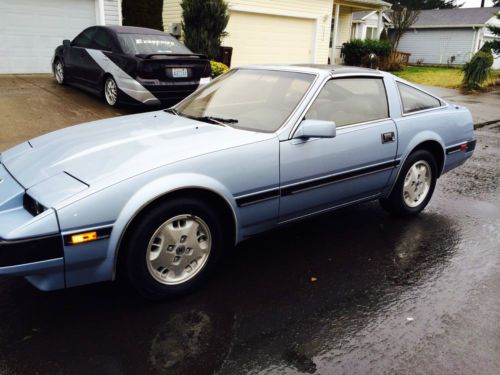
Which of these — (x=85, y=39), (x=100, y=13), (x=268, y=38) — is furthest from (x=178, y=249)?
(x=268, y=38)

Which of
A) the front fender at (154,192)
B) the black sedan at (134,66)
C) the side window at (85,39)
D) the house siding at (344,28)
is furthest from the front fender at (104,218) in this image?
the house siding at (344,28)

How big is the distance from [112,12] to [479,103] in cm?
1182

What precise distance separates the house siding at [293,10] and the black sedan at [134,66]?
763 centimetres

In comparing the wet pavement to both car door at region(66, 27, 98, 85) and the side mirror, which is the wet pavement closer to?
the side mirror

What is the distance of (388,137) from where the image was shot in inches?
165

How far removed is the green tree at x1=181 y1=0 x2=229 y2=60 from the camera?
545 inches

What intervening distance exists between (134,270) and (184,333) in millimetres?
495

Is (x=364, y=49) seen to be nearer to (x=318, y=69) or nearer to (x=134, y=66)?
(x=134, y=66)

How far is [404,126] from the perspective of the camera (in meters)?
4.35

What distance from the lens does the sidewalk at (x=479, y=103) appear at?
39.2 feet

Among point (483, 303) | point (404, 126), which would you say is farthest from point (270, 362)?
point (404, 126)

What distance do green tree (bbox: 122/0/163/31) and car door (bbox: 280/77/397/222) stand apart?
11913 mm

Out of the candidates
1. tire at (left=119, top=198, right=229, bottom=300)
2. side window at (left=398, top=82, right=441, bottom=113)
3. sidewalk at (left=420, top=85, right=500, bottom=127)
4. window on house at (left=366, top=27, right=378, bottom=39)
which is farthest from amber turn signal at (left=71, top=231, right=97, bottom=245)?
window on house at (left=366, top=27, right=378, bottom=39)

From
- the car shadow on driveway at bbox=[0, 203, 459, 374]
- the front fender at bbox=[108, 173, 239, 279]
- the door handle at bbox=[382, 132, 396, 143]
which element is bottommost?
the car shadow on driveway at bbox=[0, 203, 459, 374]
